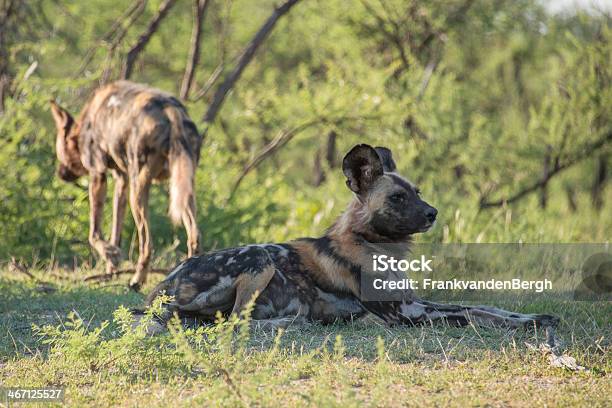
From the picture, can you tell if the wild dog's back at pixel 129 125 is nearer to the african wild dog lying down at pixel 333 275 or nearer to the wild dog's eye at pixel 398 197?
the african wild dog lying down at pixel 333 275

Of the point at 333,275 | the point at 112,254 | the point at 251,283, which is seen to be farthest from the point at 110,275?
the point at 333,275

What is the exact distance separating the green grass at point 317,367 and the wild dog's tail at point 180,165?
6.29 ft

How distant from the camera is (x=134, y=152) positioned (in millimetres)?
7609

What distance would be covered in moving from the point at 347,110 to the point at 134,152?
4974mm

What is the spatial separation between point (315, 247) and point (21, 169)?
4843 mm

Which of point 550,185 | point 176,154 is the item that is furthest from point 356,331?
point 550,185

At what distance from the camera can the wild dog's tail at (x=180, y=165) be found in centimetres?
715

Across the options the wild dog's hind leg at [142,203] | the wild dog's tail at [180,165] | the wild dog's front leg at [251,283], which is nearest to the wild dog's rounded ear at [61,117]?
the wild dog's hind leg at [142,203]

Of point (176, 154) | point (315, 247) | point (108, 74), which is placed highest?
point (108, 74)

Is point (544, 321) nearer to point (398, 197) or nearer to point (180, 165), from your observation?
point (398, 197)

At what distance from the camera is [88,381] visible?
13.4ft

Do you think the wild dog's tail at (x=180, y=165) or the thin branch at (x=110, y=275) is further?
the thin branch at (x=110, y=275)

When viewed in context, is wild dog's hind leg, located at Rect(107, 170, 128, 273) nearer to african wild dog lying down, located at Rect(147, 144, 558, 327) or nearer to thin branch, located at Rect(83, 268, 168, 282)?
thin branch, located at Rect(83, 268, 168, 282)

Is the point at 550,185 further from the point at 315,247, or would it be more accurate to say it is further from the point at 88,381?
the point at 88,381
